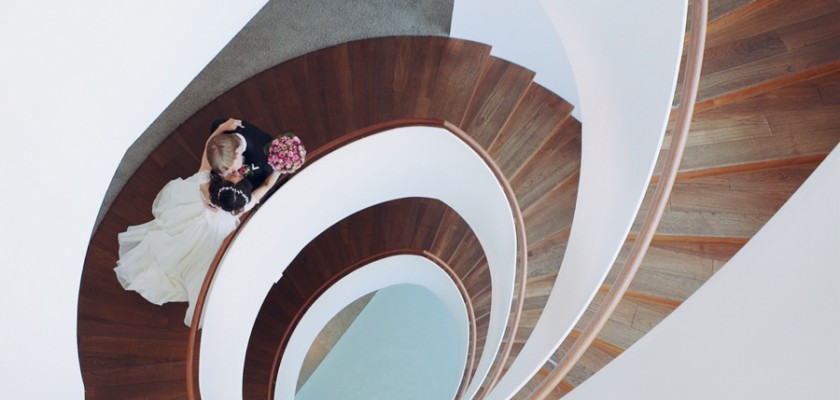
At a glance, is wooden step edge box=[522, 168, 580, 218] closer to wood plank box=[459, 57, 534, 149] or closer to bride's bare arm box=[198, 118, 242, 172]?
wood plank box=[459, 57, 534, 149]

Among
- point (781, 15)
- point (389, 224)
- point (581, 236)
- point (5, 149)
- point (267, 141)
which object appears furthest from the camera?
point (389, 224)

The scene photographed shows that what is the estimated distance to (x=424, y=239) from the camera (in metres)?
6.83

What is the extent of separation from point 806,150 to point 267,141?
3536 millimetres

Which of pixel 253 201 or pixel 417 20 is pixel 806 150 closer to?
pixel 253 201

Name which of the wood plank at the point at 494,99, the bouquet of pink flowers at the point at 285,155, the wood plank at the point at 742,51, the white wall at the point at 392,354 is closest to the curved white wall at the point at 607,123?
the wood plank at the point at 742,51

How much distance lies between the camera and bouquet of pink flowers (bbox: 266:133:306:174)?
4.26 metres

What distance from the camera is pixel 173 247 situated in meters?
4.60

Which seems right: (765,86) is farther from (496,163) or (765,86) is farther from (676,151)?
(496,163)

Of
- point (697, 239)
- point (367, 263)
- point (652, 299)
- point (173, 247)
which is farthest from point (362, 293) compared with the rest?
point (697, 239)

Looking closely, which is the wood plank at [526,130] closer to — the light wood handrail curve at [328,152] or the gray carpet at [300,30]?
the light wood handrail curve at [328,152]

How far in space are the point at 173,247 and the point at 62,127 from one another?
2.64 metres

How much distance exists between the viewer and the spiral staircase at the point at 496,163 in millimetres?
2906

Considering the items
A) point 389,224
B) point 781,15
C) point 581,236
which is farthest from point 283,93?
point 781,15

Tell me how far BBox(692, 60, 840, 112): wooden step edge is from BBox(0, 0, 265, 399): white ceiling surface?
263cm
